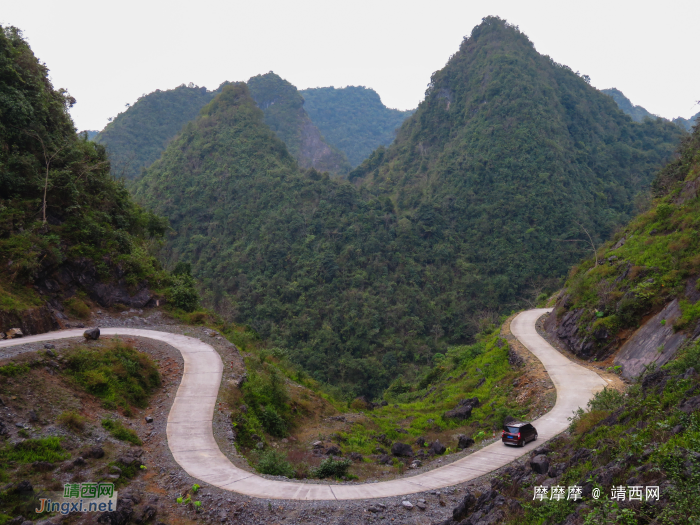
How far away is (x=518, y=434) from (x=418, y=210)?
53.1 m

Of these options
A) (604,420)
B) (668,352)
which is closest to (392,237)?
(668,352)

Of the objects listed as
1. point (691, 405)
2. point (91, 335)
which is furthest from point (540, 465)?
point (91, 335)

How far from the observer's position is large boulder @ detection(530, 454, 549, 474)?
8719 mm

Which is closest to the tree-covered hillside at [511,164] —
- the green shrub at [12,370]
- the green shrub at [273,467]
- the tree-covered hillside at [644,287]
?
the tree-covered hillside at [644,287]

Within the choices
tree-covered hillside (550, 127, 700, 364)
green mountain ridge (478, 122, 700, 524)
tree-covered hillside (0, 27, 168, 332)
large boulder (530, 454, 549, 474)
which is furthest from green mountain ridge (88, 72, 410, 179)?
large boulder (530, 454, 549, 474)

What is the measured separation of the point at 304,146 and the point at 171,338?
97367 mm

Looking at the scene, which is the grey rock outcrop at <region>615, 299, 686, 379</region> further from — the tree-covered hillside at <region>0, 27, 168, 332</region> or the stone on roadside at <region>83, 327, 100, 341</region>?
the tree-covered hillside at <region>0, 27, 168, 332</region>

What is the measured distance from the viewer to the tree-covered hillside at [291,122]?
10925cm

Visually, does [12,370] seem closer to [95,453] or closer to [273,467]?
[95,453]

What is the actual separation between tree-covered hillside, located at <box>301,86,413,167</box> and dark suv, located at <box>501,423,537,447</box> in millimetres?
138365

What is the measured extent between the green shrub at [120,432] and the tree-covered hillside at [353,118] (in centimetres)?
13960

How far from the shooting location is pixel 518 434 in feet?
41.5

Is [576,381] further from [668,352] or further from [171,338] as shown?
[171,338]

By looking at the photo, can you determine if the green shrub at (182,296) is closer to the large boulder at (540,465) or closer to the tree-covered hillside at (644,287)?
the large boulder at (540,465)
